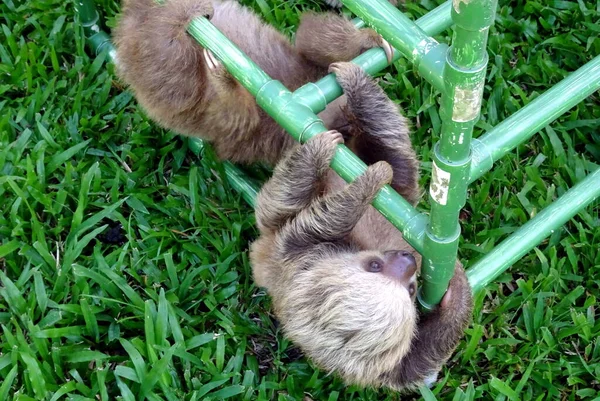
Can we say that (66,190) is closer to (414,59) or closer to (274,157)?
(274,157)

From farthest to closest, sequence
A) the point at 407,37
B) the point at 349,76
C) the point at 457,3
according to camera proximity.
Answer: the point at 349,76 < the point at 407,37 < the point at 457,3

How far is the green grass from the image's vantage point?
11.7 ft

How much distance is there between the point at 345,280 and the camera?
3.29 meters

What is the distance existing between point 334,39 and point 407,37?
4.62 ft

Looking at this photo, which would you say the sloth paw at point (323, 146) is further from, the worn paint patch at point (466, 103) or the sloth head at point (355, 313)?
the worn paint patch at point (466, 103)

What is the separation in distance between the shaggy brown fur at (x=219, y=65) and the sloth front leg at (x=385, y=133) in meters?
0.32

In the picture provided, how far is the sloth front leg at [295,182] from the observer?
10.5ft

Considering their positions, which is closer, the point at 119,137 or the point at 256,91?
the point at 256,91

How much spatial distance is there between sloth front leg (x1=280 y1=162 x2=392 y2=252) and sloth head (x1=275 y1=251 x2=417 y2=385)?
0.47 ft

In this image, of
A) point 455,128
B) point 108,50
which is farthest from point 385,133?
point 108,50

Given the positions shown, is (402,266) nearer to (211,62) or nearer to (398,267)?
(398,267)

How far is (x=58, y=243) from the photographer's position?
3.96 metres

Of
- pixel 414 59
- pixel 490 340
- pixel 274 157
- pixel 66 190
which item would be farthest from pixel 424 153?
pixel 66 190

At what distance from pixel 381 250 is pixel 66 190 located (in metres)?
1.89
